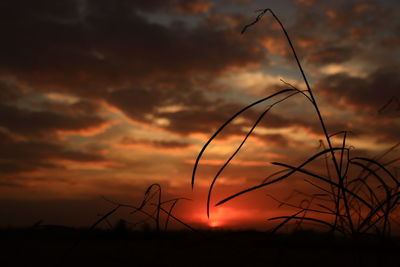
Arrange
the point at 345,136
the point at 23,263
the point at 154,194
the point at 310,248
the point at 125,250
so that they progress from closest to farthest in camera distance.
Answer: the point at 345,136
the point at 154,194
the point at 23,263
the point at 125,250
the point at 310,248

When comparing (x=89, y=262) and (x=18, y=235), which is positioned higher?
(x=18, y=235)

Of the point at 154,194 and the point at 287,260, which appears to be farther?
the point at 287,260

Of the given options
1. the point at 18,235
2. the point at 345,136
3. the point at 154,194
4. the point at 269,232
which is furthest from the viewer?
the point at 18,235

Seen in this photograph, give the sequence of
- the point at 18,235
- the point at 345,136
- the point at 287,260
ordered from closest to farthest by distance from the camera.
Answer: the point at 345,136 → the point at 287,260 → the point at 18,235

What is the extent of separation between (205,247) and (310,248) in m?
0.45

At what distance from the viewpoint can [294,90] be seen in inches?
31.0

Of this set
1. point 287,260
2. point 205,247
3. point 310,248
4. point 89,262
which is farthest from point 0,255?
point 310,248

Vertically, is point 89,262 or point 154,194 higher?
point 154,194

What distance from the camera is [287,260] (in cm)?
162

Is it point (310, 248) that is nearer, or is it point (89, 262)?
point (89, 262)

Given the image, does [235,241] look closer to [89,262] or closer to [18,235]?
[89,262]

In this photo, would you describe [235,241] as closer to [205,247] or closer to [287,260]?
[205,247]

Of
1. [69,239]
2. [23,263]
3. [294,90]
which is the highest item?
[294,90]

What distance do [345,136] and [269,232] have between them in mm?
309
